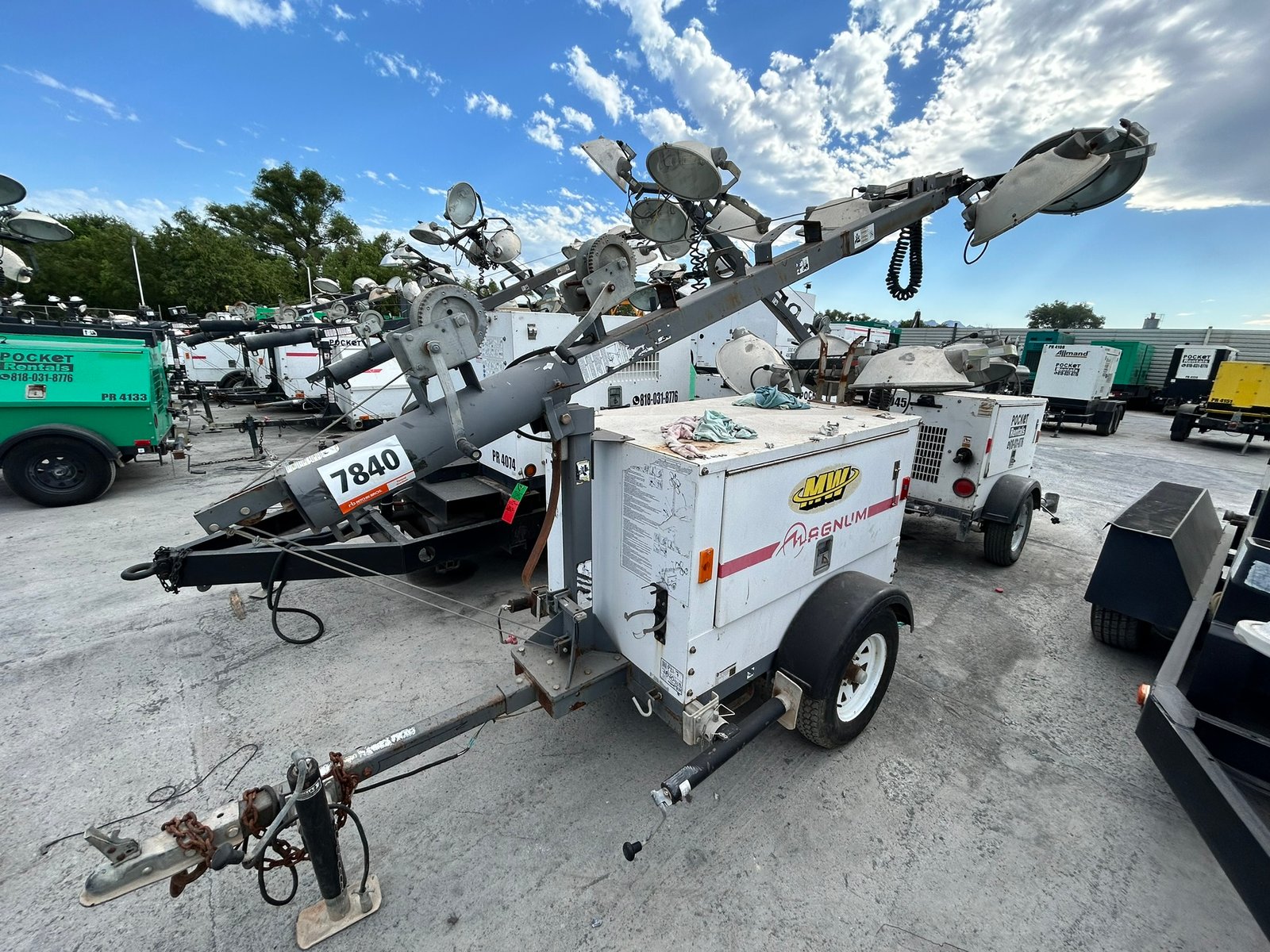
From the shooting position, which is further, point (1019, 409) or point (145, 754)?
point (1019, 409)

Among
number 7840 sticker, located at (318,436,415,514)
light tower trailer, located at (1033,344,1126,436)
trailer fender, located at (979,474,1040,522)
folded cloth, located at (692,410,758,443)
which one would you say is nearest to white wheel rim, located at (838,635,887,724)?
folded cloth, located at (692,410,758,443)

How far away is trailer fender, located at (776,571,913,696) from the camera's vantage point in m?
2.77

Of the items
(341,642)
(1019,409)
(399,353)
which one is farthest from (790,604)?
(1019,409)

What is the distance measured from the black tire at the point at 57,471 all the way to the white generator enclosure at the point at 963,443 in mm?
10691

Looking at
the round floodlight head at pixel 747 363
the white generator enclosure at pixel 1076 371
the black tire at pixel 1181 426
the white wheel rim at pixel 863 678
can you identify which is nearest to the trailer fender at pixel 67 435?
the round floodlight head at pixel 747 363

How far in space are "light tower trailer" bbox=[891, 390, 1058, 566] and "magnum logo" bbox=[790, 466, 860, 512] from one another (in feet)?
→ 9.17

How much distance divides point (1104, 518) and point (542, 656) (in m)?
8.77

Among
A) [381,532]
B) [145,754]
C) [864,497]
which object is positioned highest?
[864,497]

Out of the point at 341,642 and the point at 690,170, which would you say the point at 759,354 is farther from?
the point at 341,642

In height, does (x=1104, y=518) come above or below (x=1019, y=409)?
below

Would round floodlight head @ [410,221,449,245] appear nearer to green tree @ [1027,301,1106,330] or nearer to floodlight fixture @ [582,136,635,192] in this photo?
floodlight fixture @ [582,136,635,192]

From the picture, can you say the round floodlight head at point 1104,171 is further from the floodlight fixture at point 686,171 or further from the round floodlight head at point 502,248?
the round floodlight head at point 502,248

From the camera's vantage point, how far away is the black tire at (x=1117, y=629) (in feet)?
13.3

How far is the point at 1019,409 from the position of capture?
5738 millimetres
